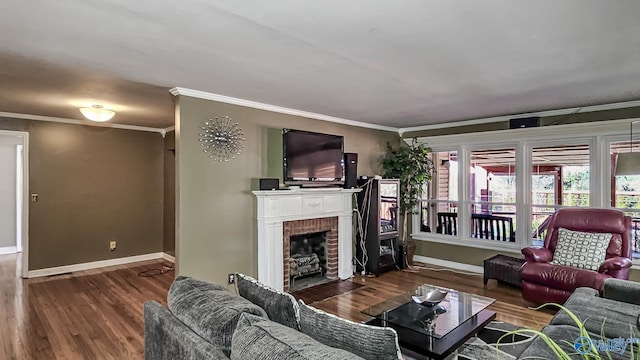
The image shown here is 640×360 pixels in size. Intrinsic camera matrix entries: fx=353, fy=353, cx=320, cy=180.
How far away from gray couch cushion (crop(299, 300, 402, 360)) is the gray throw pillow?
11.4ft

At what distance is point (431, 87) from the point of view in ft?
11.4

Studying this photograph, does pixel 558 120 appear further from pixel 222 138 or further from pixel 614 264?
pixel 222 138

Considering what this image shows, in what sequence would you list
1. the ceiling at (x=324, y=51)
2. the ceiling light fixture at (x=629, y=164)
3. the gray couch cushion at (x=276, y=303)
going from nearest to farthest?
the gray couch cushion at (x=276, y=303) → the ceiling at (x=324, y=51) → the ceiling light fixture at (x=629, y=164)

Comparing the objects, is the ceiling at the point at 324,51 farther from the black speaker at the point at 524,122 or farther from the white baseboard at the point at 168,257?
the white baseboard at the point at 168,257

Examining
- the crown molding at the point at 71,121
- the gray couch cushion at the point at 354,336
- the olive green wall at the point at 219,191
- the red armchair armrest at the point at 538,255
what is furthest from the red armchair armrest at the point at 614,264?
the crown molding at the point at 71,121

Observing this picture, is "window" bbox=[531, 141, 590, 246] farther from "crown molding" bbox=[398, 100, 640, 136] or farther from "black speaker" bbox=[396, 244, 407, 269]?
"black speaker" bbox=[396, 244, 407, 269]

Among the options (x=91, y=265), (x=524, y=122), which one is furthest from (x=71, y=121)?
(x=524, y=122)

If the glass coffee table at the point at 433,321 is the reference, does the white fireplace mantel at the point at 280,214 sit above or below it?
above

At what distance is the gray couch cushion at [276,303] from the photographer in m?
1.54

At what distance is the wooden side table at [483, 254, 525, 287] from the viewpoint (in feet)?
14.3

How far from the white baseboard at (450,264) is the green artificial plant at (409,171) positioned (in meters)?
0.45

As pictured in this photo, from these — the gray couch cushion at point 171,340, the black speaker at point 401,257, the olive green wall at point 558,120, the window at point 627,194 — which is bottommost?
the black speaker at point 401,257

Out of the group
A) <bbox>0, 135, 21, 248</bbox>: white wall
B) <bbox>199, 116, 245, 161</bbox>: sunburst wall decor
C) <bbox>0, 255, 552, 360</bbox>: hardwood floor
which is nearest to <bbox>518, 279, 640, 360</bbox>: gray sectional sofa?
<bbox>0, 255, 552, 360</bbox>: hardwood floor

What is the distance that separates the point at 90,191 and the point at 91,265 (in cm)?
116
